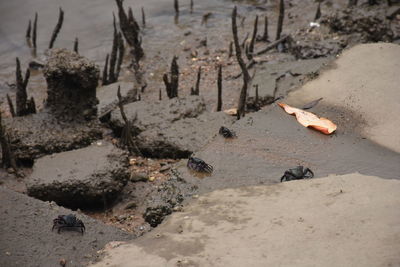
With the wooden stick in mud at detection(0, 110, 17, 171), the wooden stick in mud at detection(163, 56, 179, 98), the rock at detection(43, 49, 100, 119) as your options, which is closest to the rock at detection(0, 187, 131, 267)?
the wooden stick in mud at detection(0, 110, 17, 171)

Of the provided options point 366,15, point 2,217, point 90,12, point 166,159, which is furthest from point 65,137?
A: point 90,12

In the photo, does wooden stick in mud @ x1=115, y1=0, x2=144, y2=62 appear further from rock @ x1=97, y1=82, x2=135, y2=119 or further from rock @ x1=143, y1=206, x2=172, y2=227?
rock @ x1=143, y1=206, x2=172, y2=227

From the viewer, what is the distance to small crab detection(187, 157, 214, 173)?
3.84m

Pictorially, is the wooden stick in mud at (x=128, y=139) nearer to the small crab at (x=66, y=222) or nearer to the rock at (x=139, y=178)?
the rock at (x=139, y=178)

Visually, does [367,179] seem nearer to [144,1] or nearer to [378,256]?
[378,256]

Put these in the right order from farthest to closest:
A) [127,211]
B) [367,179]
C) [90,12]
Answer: [90,12], [127,211], [367,179]

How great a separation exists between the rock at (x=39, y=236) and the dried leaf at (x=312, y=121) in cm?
159

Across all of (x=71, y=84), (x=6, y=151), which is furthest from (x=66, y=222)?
(x=71, y=84)

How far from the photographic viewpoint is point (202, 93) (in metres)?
7.45

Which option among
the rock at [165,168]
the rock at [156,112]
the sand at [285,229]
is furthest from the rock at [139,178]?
Answer: the sand at [285,229]

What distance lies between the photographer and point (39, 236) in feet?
12.6

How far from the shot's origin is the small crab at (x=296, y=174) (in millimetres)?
3705

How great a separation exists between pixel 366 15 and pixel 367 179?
4.60m

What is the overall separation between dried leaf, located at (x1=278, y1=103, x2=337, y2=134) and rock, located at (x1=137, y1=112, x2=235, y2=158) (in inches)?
53.4
